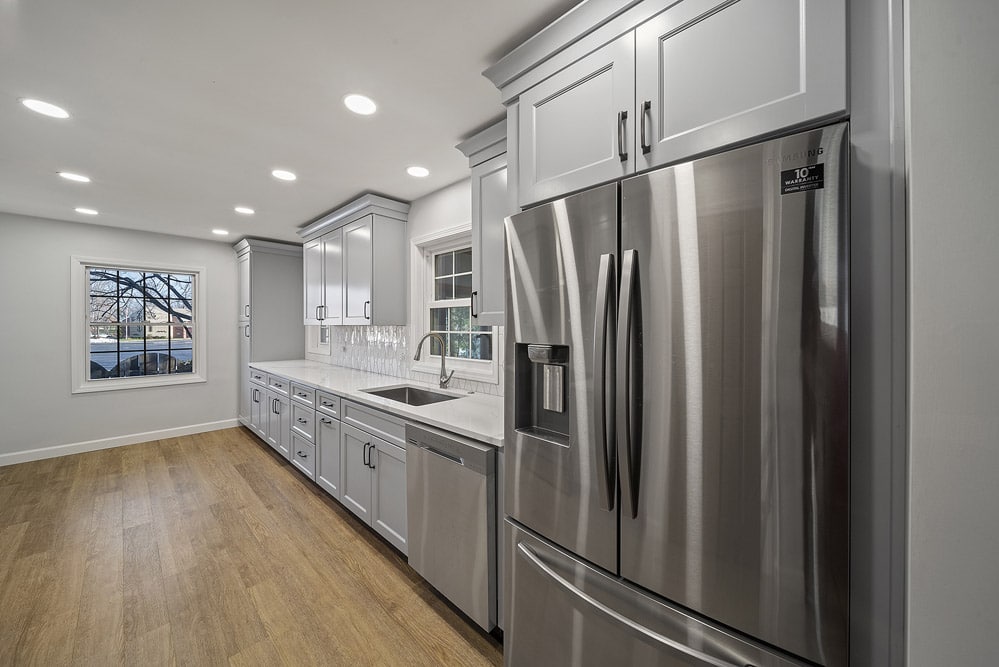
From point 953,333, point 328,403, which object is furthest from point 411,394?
point 953,333

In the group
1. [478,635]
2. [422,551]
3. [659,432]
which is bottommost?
[478,635]

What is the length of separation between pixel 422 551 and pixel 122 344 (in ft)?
16.1

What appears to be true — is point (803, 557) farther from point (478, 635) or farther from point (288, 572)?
point (288, 572)

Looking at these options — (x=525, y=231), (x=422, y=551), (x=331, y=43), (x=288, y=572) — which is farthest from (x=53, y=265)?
(x=525, y=231)

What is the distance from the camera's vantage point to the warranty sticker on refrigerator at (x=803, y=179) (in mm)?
785

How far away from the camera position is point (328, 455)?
2.98 meters

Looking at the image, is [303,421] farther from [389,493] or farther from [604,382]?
[604,382]

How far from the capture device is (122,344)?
4.58 metres

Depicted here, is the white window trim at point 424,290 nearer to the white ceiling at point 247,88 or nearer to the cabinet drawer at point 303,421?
the white ceiling at point 247,88

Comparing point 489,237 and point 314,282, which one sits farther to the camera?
point 314,282

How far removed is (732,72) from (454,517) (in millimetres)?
1878

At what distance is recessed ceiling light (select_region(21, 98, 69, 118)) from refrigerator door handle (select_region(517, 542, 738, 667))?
9.96 feet

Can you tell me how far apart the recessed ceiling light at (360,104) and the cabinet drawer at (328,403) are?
1868 mm

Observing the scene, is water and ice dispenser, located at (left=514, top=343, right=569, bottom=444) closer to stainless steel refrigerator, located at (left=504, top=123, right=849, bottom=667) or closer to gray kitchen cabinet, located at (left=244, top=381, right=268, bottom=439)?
stainless steel refrigerator, located at (left=504, top=123, right=849, bottom=667)
